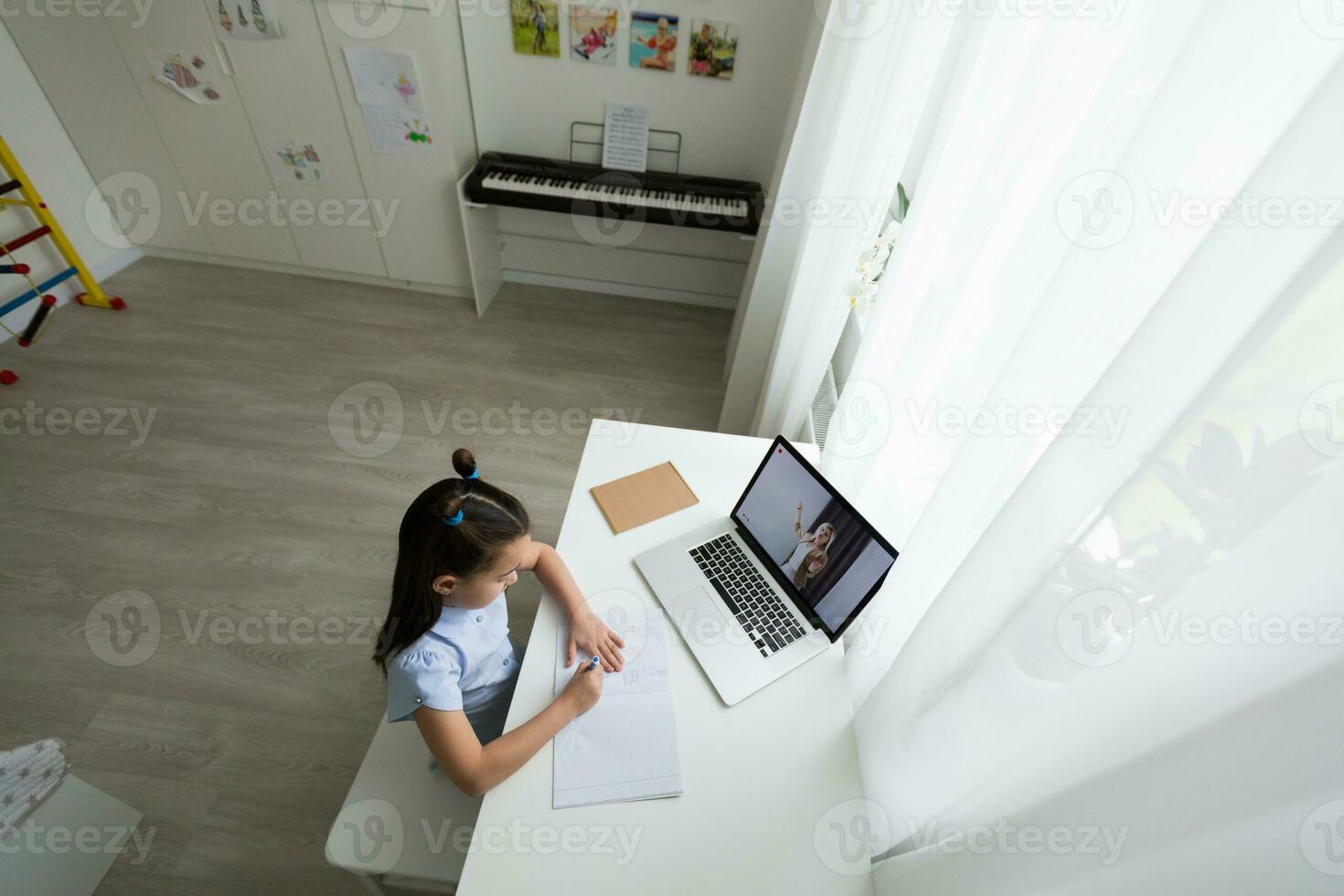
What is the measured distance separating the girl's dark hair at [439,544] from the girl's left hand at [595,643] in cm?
23

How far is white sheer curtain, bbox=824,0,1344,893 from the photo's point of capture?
38cm

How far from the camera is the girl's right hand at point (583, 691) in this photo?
1003 mm

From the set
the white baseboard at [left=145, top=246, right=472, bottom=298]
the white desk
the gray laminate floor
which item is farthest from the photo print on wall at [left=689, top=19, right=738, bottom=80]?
the white desk

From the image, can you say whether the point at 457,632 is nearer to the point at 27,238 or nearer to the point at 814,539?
the point at 814,539

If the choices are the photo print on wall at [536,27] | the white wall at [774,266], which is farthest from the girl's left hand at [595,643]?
the photo print on wall at [536,27]

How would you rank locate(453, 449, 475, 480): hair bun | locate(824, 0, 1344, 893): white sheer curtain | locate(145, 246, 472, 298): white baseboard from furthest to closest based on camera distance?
locate(145, 246, 472, 298): white baseboard
locate(453, 449, 475, 480): hair bun
locate(824, 0, 1344, 893): white sheer curtain

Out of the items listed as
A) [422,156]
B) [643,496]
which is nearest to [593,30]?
[422,156]

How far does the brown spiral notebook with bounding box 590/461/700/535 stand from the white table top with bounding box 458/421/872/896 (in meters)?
0.16

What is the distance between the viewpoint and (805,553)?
1.17 metres

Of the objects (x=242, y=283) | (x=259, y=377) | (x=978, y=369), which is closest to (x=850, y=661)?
(x=978, y=369)

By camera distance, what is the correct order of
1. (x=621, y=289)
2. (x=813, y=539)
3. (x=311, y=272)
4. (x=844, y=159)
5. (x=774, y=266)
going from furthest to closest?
(x=621, y=289) < (x=311, y=272) < (x=774, y=266) < (x=844, y=159) < (x=813, y=539)

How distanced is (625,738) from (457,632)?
36 cm

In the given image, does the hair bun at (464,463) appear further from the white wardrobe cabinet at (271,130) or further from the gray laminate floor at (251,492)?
the white wardrobe cabinet at (271,130)

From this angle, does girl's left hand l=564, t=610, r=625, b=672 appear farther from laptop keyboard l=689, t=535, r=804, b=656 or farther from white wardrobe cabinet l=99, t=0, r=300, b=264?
white wardrobe cabinet l=99, t=0, r=300, b=264
